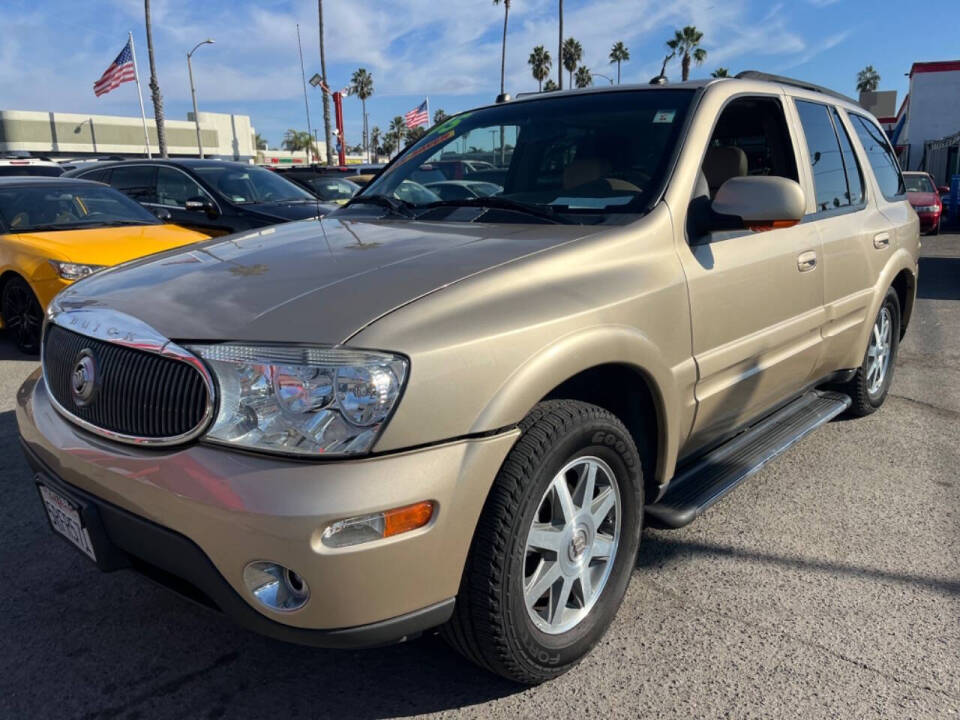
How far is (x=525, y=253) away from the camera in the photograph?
239 centimetres

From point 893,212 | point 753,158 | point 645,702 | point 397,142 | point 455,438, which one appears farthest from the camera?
point 397,142

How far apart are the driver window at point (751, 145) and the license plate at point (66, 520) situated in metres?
2.67

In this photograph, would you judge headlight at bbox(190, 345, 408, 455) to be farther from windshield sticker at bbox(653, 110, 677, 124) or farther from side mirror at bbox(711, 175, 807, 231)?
windshield sticker at bbox(653, 110, 677, 124)

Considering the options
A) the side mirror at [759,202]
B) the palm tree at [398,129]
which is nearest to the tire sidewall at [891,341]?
the side mirror at [759,202]

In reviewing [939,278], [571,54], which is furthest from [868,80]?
[939,278]

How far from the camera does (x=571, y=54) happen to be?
60125 millimetres

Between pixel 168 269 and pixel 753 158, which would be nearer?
pixel 168 269

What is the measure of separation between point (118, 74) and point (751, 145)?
90.0 feet

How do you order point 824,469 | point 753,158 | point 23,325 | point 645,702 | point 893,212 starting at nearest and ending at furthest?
point 645,702, point 753,158, point 824,469, point 893,212, point 23,325

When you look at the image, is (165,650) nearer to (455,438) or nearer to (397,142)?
(455,438)

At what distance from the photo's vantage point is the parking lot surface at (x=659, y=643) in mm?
2271

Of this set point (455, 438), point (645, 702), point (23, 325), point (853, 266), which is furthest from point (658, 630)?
point (23, 325)

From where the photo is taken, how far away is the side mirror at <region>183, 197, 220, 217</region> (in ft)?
28.7

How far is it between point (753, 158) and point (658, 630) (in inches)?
92.0
